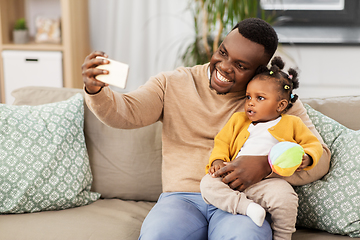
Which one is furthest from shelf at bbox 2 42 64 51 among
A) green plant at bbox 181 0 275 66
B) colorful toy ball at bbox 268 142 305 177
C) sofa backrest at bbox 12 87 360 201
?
colorful toy ball at bbox 268 142 305 177

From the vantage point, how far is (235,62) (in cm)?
121

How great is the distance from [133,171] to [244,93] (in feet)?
1.88

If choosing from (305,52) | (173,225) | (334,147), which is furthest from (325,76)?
(173,225)

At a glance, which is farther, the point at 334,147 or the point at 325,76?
the point at 325,76

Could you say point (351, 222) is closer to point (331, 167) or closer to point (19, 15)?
point (331, 167)

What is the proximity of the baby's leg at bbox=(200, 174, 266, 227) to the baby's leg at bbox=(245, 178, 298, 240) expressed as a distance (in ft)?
0.16

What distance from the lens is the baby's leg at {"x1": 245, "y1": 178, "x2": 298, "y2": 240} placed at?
41.0 inches

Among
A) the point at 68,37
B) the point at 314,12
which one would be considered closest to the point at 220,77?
the point at 68,37

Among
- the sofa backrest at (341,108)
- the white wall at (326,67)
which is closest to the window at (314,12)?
the white wall at (326,67)

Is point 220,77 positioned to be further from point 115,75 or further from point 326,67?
point 326,67

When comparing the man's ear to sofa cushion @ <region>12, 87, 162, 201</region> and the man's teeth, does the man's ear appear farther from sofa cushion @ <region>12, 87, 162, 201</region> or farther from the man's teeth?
sofa cushion @ <region>12, 87, 162, 201</region>

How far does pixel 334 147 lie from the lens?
1.31m

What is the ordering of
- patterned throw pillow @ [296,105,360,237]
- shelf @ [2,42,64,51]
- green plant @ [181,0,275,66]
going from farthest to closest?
shelf @ [2,42,64,51]
green plant @ [181,0,275,66]
patterned throw pillow @ [296,105,360,237]

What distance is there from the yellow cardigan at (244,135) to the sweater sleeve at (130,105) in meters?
0.26
